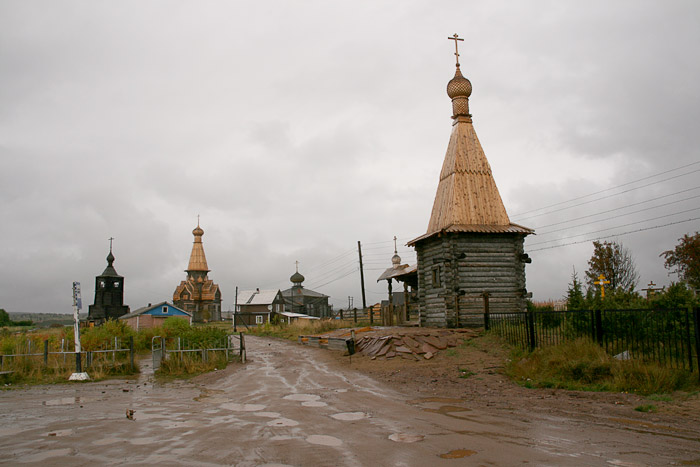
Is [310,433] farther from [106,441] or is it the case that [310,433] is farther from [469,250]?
[469,250]

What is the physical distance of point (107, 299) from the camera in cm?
6353

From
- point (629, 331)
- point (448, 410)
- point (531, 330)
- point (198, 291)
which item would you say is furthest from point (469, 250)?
point (198, 291)

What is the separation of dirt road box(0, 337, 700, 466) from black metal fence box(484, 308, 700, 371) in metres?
4.03

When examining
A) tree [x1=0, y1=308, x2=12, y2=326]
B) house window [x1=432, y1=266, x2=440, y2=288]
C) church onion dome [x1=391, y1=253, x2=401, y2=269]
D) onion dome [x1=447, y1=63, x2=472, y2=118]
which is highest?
onion dome [x1=447, y1=63, x2=472, y2=118]

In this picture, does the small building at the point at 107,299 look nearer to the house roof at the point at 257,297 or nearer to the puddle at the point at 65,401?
the house roof at the point at 257,297

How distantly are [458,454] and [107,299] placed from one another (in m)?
65.9

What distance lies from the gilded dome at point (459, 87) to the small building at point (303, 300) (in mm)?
47631

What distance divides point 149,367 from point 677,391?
18028mm

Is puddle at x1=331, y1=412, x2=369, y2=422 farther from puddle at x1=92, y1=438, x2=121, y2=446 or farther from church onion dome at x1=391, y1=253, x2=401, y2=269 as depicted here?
church onion dome at x1=391, y1=253, x2=401, y2=269

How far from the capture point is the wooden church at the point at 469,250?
2186 centimetres

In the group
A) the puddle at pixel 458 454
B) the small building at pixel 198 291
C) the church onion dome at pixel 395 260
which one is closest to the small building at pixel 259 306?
the small building at pixel 198 291

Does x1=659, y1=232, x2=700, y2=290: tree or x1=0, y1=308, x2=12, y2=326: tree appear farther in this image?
x1=0, y1=308, x2=12, y2=326: tree

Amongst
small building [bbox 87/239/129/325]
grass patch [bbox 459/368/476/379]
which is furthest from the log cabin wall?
small building [bbox 87/239/129/325]

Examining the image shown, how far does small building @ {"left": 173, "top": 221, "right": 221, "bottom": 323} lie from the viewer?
8612cm
